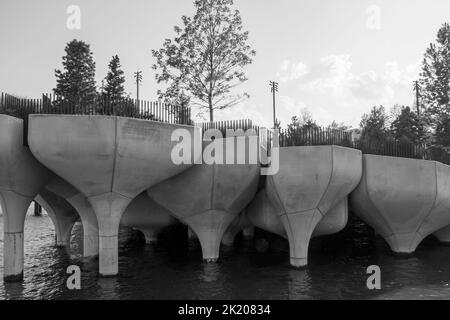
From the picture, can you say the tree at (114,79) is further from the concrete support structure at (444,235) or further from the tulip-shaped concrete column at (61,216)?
the concrete support structure at (444,235)

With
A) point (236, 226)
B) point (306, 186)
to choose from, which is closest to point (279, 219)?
point (306, 186)

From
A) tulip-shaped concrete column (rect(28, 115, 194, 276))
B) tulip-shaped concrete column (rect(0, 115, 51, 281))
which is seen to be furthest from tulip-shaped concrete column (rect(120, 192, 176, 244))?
tulip-shaped concrete column (rect(0, 115, 51, 281))

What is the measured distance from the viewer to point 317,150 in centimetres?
1898

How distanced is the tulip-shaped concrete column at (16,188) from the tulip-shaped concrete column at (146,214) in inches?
310

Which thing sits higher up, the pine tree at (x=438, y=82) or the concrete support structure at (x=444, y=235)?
the pine tree at (x=438, y=82)

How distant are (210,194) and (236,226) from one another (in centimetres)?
596

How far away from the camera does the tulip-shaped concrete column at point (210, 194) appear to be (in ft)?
64.7

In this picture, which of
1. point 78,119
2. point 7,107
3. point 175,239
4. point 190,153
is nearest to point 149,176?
point 190,153

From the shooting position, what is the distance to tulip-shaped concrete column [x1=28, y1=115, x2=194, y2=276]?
1566cm

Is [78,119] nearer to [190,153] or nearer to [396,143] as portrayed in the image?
[190,153]

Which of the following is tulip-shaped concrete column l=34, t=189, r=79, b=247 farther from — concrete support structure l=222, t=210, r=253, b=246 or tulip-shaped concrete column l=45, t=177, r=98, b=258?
concrete support structure l=222, t=210, r=253, b=246

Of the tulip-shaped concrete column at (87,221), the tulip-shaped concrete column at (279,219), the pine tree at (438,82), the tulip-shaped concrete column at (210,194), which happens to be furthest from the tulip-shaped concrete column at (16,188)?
the pine tree at (438,82)

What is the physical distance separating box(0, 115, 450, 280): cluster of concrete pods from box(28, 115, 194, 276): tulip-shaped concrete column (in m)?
0.05

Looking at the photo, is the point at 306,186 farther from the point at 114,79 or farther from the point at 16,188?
the point at 114,79
